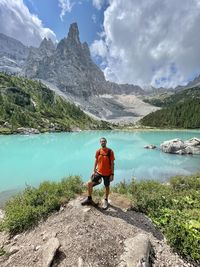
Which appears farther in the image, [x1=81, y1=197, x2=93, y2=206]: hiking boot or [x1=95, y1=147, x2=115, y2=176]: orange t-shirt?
[x1=95, y1=147, x2=115, y2=176]: orange t-shirt

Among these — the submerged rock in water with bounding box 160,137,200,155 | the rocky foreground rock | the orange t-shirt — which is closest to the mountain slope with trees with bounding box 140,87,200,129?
the submerged rock in water with bounding box 160,137,200,155

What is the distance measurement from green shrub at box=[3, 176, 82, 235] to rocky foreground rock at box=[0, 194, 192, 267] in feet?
1.54

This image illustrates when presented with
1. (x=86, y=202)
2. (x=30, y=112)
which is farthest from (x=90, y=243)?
(x=30, y=112)

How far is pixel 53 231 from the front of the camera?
27.2 ft

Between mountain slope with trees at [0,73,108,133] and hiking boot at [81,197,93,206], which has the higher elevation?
mountain slope with trees at [0,73,108,133]

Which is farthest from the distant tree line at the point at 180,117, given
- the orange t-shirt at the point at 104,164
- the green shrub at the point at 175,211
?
the orange t-shirt at the point at 104,164

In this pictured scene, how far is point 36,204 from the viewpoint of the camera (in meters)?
10.7

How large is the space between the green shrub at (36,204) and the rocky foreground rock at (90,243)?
0.47m

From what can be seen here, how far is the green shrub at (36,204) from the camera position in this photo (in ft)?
30.6

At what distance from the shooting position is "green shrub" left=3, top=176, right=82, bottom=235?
9.32 metres

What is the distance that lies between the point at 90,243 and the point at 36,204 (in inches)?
168

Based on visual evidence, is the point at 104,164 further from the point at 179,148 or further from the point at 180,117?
the point at 180,117

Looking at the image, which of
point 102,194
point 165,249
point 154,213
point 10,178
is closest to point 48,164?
point 10,178

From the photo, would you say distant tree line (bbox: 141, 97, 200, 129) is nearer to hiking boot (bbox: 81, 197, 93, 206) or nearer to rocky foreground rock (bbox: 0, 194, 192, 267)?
hiking boot (bbox: 81, 197, 93, 206)
